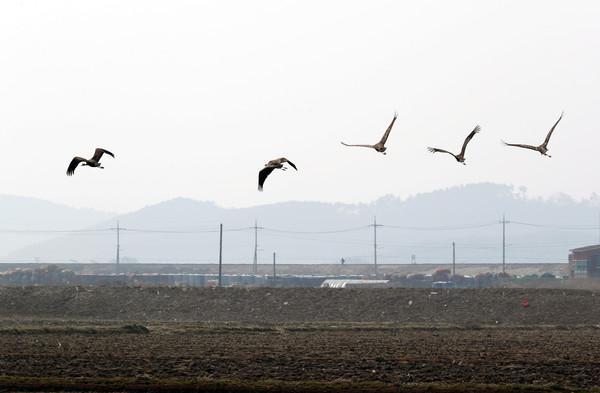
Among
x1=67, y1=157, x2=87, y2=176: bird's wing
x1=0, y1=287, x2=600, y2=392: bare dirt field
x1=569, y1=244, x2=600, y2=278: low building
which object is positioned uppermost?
x1=67, y1=157, x2=87, y2=176: bird's wing

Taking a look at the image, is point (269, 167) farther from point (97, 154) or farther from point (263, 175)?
point (97, 154)

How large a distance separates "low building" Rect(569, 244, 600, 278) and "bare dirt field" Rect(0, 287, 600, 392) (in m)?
60.1

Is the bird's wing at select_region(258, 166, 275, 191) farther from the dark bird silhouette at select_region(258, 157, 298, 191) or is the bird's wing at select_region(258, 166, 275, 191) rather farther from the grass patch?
the grass patch

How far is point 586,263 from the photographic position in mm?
133875

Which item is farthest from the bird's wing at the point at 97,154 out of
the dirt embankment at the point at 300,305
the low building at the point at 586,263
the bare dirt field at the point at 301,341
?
the low building at the point at 586,263

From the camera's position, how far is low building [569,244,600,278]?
133 meters

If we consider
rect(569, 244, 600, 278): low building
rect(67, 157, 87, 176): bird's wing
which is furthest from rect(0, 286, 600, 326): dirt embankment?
rect(569, 244, 600, 278): low building

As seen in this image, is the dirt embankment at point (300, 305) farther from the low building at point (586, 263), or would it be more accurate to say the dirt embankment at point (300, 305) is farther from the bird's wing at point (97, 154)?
the low building at point (586, 263)

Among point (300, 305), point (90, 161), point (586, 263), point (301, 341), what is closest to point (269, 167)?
point (90, 161)

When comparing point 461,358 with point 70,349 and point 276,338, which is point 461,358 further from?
point 70,349

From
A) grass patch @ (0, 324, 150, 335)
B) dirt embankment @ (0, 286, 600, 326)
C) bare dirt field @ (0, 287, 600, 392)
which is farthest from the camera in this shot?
dirt embankment @ (0, 286, 600, 326)

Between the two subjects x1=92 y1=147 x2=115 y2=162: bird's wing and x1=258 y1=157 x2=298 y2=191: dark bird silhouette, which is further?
x1=92 y1=147 x2=115 y2=162: bird's wing

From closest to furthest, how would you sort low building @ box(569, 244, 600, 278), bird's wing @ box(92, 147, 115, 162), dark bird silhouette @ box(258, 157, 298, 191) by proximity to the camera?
dark bird silhouette @ box(258, 157, 298, 191) < bird's wing @ box(92, 147, 115, 162) < low building @ box(569, 244, 600, 278)

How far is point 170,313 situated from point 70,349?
3448cm
